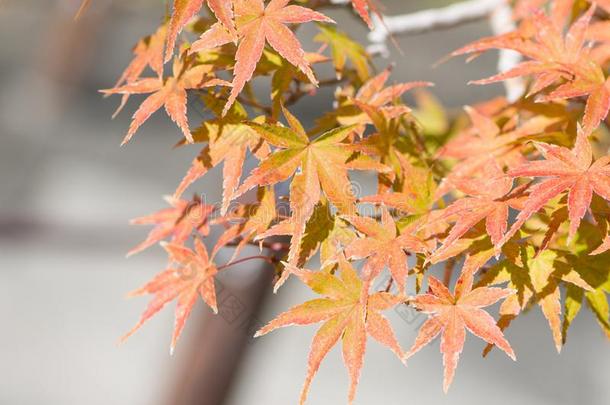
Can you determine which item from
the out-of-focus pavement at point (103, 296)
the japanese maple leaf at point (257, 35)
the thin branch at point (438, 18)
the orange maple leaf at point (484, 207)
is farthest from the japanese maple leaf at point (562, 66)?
the out-of-focus pavement at point (103, 296)

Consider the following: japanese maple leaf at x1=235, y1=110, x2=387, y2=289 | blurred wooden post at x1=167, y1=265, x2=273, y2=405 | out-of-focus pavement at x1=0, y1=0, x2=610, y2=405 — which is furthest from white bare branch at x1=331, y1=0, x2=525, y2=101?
out-of-focus pavement at x1=0, y1=0, x2=610, y2=405

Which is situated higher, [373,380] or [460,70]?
[460,70]

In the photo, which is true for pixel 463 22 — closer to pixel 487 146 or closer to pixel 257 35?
pixel 487 146

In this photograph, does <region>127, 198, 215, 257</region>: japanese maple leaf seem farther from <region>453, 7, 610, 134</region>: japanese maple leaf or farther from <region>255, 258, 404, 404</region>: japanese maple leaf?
<region>453, 7, 610, 134</region>: japanese maple leaf

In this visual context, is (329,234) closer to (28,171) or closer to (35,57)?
(28,171)

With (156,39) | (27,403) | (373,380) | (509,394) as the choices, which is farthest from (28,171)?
(156,39)

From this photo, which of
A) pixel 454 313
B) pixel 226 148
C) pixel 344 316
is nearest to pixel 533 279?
pixel 454 313

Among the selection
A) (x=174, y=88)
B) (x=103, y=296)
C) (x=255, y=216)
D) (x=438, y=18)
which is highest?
(x=438, y=18)
